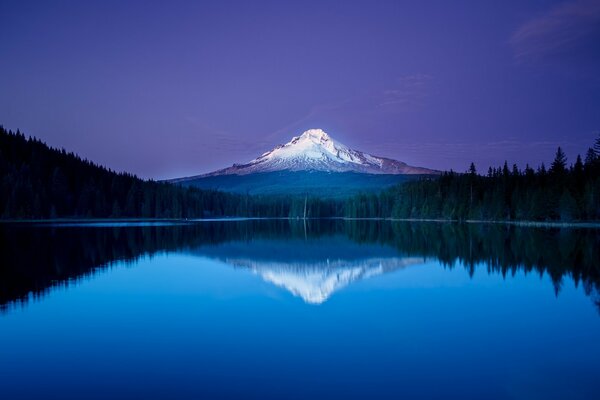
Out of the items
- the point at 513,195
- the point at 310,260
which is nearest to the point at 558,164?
the point at 513,195

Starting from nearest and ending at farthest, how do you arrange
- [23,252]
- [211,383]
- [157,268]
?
[211,383] → [157,268] → [23,252]

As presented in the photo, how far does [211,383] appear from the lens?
11.3 metres

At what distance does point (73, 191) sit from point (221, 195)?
192 feet

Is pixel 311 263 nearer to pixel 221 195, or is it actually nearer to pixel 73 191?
pixel 73 191

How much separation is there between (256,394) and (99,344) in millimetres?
6205

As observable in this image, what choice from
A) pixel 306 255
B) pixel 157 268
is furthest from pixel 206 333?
pixel 306 255

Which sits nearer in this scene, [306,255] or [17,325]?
[17,325]

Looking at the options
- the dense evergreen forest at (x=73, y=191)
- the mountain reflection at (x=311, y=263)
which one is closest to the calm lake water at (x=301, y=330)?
the mountain reflection at (x=311, y=263)

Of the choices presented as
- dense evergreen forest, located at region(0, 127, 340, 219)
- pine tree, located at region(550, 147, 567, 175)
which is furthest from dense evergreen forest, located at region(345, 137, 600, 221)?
dense evergreen forest, located at region(0, 127, 340, 219)

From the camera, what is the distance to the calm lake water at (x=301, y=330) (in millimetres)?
11289

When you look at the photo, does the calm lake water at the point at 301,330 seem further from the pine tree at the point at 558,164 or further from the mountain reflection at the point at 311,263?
the pine tree at the point at 558,164

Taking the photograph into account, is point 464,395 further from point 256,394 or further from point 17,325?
point 17,325

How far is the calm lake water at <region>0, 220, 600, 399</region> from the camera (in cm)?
1129

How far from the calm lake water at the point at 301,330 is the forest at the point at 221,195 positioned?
5782 centimetres
